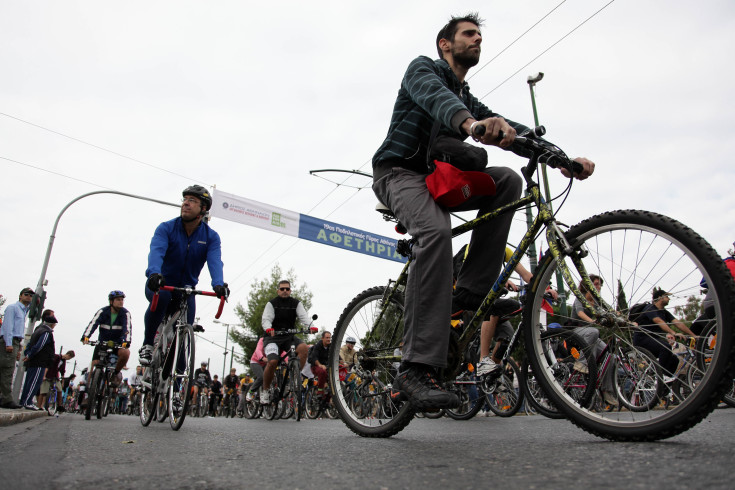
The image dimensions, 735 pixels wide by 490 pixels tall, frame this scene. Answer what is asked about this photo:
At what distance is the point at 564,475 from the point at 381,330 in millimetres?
2054

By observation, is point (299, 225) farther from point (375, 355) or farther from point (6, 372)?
point (375, 355)

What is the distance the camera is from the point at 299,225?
55.5 ft

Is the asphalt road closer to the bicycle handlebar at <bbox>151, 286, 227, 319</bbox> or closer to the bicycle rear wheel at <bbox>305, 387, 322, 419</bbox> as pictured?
the bicycle handlebar at <bbox>151, 286, 227, 319</bbox>

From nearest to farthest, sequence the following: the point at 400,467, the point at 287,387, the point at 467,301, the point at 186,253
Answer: the point at 400,467, the point at 467,301, the point at 186,253, the point at 287,387

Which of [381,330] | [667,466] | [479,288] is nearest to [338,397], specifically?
[381,330]

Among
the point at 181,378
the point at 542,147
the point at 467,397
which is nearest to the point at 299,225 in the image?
the point at 467,397

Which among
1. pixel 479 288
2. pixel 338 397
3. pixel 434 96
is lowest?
pixel 338 397

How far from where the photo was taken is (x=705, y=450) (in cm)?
160

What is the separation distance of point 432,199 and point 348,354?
4.02 feet

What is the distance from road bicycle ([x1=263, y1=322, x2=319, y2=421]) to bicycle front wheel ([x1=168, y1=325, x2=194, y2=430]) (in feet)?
12.2

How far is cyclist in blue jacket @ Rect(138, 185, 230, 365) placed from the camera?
5168 mm

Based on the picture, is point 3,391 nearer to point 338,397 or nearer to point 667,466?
point 338,397

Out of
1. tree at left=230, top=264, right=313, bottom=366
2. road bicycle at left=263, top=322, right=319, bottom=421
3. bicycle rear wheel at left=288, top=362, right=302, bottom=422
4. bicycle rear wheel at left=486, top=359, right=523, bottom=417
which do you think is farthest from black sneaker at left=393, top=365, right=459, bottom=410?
tree at left=230, top=264, right=313, bottom=366

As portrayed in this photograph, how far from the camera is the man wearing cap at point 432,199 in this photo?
2471mm
